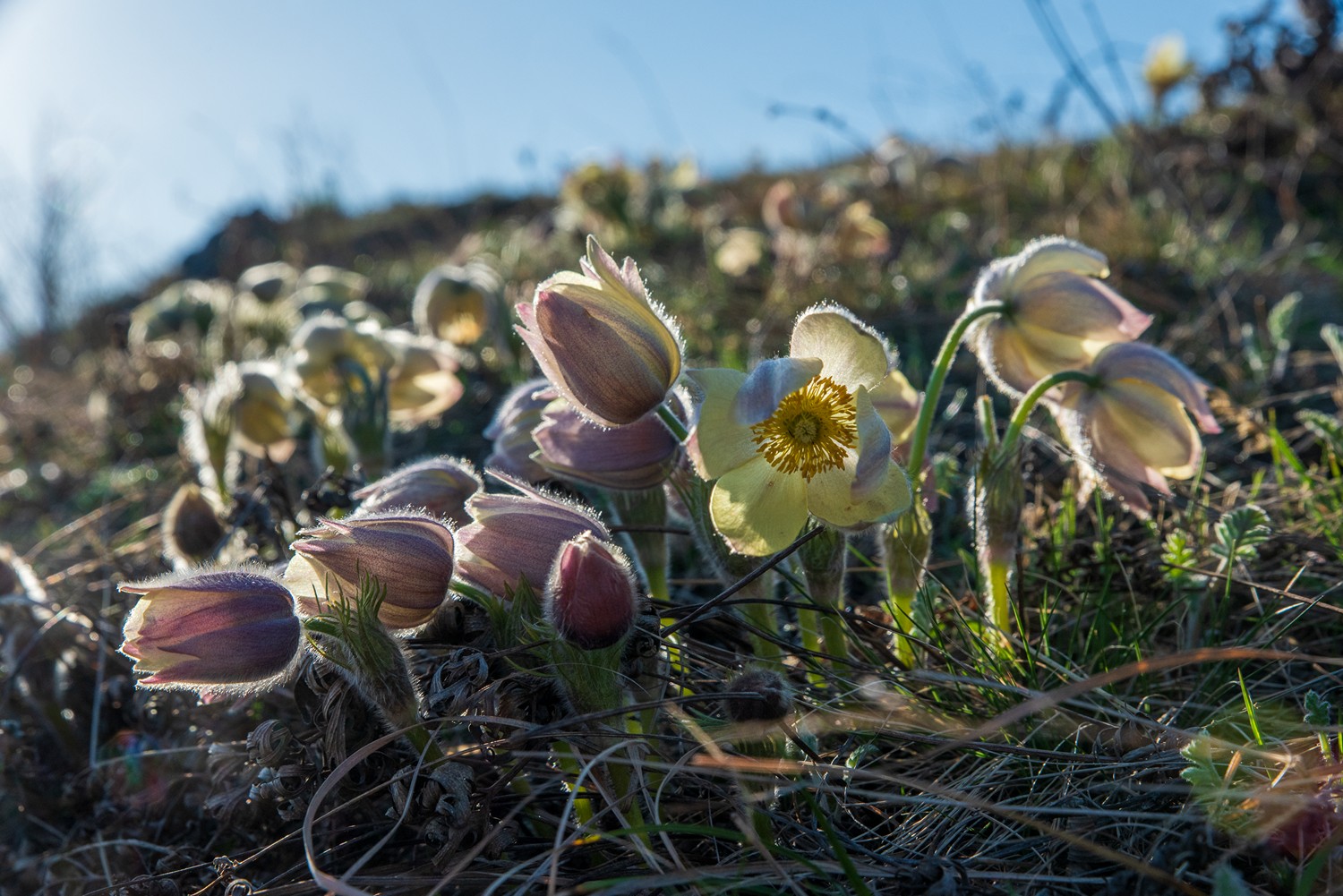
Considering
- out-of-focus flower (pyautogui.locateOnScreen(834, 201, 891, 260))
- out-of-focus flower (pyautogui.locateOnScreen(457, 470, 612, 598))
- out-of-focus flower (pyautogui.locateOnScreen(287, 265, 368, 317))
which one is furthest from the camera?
out-of-focus flower (pyautogui.locateOnScreen(834, 201, 891, 260))

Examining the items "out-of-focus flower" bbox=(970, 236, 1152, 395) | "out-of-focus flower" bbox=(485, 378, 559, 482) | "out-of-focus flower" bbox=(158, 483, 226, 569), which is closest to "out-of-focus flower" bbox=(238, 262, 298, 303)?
"out-of-focus flower" bbox=(158, 483, 226, 569)

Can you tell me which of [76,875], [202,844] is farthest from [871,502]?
[76,875]

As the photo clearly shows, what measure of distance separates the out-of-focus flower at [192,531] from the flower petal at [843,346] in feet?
3.96

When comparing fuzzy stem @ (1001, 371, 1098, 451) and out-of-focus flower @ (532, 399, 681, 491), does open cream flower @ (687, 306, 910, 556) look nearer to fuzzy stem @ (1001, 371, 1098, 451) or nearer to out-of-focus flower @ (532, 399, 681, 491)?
out-of-focus flower @ (532, 399, 681, 491)

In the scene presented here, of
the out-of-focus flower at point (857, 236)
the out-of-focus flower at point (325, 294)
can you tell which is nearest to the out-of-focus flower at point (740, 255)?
the out-of-focus flower at point (857, 236)

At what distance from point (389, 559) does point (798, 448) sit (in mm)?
445

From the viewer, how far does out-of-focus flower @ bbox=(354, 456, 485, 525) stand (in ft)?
4.20

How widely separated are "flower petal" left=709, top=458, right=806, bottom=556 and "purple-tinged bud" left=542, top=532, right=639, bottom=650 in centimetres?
12

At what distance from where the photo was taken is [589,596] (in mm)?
965

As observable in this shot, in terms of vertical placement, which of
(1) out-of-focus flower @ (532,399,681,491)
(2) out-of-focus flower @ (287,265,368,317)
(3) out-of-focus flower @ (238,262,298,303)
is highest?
(3) out-of-focus flower @ (238,262,298,303)

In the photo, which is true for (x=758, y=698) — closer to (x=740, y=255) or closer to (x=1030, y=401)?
(x=1030, y=401)

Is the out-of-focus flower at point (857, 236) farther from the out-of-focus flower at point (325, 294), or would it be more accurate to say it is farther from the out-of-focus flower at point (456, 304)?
the out-of-focus flower at point (325, 294)

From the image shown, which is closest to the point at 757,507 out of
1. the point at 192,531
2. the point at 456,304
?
the point at 192,531

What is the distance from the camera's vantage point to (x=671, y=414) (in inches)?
45.7
